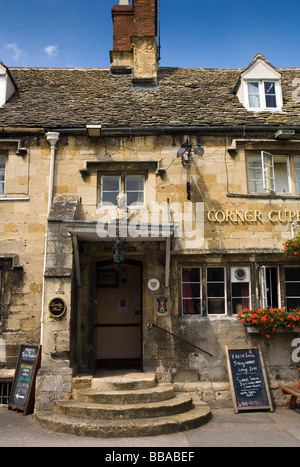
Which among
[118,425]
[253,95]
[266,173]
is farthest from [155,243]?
[253,95]

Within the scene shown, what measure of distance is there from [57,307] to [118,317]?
9.58 ft

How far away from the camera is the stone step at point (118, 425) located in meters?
6.83

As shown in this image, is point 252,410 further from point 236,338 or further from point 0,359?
point 0,359

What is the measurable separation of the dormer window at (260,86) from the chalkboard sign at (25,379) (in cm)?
874

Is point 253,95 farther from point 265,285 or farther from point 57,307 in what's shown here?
point 57,307

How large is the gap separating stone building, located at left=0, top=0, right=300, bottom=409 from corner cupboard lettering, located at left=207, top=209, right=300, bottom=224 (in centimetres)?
3

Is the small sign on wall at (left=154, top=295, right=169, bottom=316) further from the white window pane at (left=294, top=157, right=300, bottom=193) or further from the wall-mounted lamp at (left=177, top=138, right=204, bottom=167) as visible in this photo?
the white window pane at (left=294, top=157, right=300, bottom=193)

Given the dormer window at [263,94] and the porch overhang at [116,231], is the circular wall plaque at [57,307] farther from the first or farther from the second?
the dormer window at [263,94]

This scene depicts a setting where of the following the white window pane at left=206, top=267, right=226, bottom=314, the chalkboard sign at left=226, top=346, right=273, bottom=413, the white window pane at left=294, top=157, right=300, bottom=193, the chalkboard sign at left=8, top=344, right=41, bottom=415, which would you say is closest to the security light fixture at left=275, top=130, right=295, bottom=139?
the white window pane at left=294, top=157, right=300, bottom=193

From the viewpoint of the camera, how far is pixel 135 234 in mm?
8875

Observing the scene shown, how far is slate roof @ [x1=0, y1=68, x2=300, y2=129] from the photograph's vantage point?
34.4 feet

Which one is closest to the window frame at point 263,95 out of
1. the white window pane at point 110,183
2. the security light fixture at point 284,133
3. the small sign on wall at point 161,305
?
the security light fixture at point 284,133

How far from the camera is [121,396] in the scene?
776 cm
